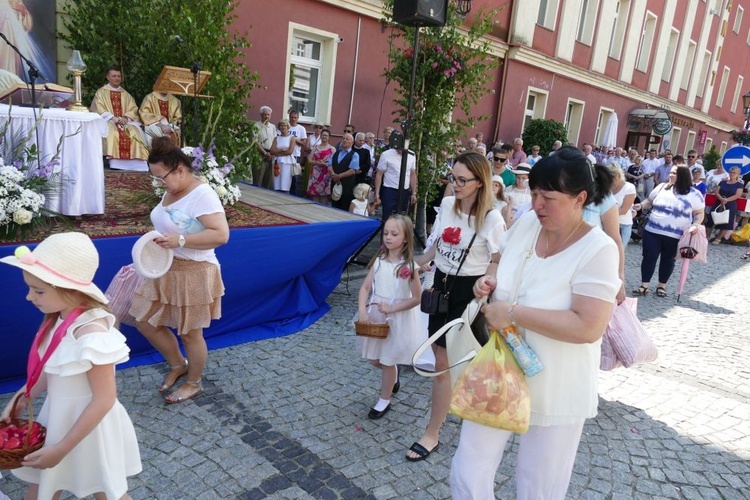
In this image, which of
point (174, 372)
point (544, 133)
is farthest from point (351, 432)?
point (544, 133)

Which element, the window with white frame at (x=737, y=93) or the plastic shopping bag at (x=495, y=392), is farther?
the window with white frame at (x=737, y=93)

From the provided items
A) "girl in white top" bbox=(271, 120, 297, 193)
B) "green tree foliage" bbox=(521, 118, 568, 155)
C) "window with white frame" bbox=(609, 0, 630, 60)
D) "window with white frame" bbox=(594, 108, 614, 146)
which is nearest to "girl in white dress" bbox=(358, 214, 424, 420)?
"girl in white top" bbox=(271, 120, 297, 193)

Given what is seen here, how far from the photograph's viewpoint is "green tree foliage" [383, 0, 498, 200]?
294 inches

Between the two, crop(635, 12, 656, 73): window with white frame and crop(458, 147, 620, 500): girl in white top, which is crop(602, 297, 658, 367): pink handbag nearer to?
crop(458, 147, 620, 500): girl in white top

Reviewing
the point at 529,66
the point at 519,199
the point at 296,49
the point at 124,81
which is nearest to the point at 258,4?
the point at 296,49

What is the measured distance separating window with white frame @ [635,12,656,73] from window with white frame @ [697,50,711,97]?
292 inches

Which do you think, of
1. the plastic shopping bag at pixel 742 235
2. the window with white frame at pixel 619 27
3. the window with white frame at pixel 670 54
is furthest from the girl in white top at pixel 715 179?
the window with white frame at pixel 670 54

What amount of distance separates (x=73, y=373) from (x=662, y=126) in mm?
23648

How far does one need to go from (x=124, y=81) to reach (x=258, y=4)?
316 cm

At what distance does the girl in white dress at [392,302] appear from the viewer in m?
3.45

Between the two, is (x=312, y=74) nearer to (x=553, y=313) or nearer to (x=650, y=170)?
(x=553, y=313)

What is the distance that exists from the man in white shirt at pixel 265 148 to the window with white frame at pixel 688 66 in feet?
79.0

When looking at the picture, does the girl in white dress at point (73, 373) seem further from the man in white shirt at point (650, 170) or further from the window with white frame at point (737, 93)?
the window with white frame at point (737, 93)

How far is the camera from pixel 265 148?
30.8 ft
